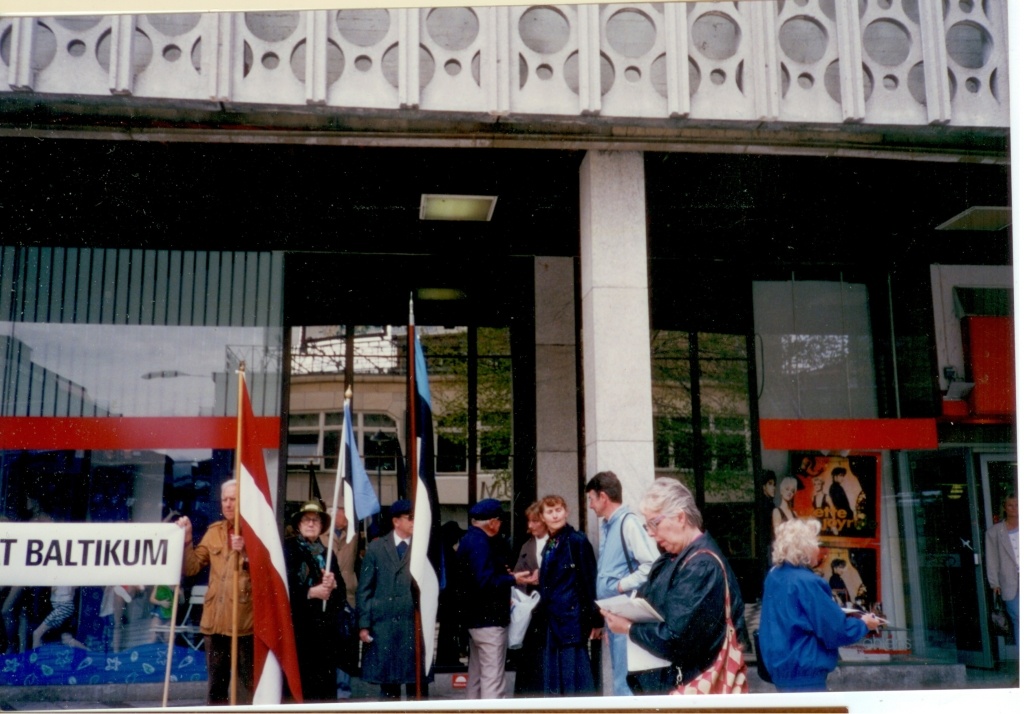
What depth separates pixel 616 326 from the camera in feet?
22.8

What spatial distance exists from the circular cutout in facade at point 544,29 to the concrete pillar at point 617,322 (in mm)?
936

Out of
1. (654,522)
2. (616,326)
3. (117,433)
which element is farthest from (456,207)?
(654,522)

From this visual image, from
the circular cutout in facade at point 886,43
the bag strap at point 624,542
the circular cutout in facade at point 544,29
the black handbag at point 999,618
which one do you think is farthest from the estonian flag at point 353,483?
the black handbag at point 999,618

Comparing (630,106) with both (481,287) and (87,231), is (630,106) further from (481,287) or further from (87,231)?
(87,231)

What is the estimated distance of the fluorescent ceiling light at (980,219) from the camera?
866 cm

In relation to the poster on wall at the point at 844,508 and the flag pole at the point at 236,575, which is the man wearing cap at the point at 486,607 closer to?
the flag pole at the point at 236,575

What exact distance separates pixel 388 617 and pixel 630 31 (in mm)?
4966

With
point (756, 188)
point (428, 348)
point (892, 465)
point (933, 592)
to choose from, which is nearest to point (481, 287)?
point (428, 348)

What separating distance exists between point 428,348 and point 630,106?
376 cm

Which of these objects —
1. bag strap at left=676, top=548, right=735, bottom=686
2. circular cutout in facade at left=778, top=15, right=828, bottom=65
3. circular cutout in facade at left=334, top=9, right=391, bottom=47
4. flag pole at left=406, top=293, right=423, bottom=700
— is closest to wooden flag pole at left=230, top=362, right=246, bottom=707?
flag pole at left=406, top=293, right=423, bottom=700

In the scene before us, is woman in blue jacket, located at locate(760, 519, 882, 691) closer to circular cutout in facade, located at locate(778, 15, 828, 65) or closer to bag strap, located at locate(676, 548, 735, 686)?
bag strap, located at locate(676, 548, 735, 686)

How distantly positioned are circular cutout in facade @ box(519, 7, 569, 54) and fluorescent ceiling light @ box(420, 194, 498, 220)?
6.08ft

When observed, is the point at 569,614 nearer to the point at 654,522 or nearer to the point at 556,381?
the point at 654,522

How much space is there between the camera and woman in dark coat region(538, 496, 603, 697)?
6.84 metres
